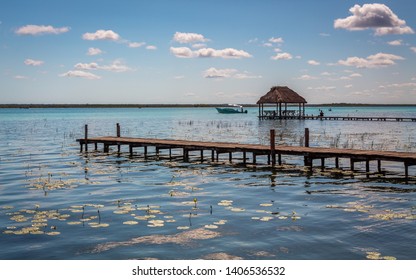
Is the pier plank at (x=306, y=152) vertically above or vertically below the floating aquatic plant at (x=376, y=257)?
above

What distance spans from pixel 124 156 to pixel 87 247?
18.5m

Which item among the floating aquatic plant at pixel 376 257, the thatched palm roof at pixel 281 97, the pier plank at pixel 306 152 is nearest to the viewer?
the floating aquatic plant at pixel 376 257

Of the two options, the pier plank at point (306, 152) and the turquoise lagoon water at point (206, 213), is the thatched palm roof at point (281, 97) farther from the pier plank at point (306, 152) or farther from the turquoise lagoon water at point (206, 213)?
the turquoise lagoon water at point (206, 213)

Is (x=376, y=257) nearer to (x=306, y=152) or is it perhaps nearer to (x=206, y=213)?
(x=206, y=213)

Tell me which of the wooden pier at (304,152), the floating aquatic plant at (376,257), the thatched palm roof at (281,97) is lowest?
the floating aquatic plant at (376,257)

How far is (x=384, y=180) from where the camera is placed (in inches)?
736

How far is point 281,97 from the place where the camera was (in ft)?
246

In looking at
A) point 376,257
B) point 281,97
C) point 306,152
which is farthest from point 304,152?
point 281,97

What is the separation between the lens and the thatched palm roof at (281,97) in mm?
75062

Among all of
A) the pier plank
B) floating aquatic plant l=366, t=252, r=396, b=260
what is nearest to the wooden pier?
the pier plank

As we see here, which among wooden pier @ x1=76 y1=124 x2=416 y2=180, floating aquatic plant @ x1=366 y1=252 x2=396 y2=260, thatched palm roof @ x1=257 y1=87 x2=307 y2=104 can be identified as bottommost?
floating aquatic plant @ x1=366 y1=252 x2=396 y2=260

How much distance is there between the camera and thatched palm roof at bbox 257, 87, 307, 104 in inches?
2955

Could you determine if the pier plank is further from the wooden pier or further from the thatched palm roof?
the thatched palm roof

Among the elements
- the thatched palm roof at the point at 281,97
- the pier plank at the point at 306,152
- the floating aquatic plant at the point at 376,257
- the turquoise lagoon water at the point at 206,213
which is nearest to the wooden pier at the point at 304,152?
the pier plank at the point at 306,152
